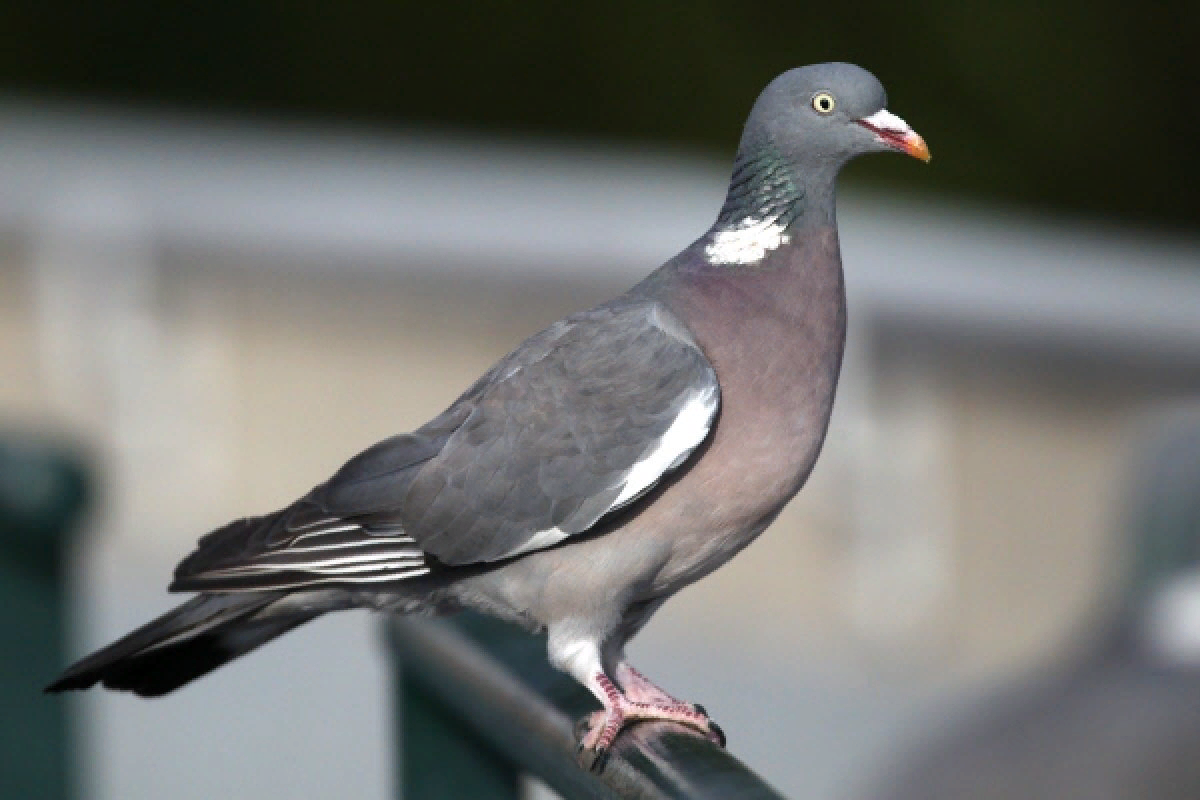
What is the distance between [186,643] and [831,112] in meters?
1.32

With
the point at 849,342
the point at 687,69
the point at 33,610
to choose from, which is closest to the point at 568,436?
the point at 33,610

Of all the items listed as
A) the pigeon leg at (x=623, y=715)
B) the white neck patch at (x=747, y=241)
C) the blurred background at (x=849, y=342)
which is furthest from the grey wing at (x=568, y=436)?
the blurred background at (x=849, y=342)

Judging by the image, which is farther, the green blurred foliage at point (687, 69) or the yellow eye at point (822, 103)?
the green blurred foliage at point (687, 69)

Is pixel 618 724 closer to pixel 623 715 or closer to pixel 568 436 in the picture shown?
pixel 623 715

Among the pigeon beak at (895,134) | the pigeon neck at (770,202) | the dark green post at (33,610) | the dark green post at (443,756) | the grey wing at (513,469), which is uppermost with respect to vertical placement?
the pigeon beak at (895,134)

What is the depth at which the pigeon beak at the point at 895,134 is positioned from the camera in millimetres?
2680

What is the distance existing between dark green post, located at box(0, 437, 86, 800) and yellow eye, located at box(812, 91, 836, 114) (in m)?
2.34

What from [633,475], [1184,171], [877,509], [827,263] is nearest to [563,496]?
[633,475]

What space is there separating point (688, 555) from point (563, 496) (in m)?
0.21

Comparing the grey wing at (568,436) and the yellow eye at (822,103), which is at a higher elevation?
the yellow eye at (822,103)

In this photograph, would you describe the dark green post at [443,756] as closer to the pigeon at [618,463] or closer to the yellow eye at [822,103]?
the pigeon at [618,463]

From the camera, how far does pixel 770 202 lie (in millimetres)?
2861

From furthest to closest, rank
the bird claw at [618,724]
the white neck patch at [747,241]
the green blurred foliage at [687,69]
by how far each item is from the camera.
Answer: the green blurred foliage at [687,69] → the white neck patch at [747,241] → the bird claw at [618,724]

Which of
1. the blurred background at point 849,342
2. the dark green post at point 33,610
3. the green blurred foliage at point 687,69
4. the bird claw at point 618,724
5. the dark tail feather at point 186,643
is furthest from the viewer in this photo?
the blurred background at point 849,342
